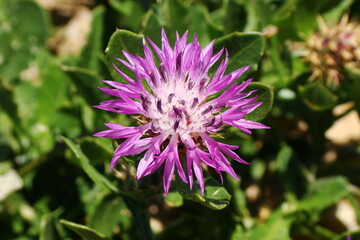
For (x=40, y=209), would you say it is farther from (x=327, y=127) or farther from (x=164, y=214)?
(x=327, y=127)

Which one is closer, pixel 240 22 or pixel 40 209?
pixel 240 22

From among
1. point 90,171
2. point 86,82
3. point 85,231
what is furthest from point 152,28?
point 85,231

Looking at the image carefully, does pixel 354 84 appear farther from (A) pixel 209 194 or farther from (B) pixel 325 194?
(A) pixel 209 194

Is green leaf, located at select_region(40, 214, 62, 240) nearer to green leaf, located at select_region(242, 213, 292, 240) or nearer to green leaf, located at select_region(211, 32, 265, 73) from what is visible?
green leaf, located at select_region(242, 213, 292, 240)

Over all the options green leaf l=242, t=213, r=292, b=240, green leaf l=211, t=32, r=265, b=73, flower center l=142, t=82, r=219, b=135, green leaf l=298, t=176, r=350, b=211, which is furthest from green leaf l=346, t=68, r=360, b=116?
flower center l=142, t=82, r=219, b=135

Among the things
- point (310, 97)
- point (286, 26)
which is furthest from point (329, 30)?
point (310, 97)

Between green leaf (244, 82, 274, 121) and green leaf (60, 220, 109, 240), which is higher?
green leaf (244, 82, 274, 121)
